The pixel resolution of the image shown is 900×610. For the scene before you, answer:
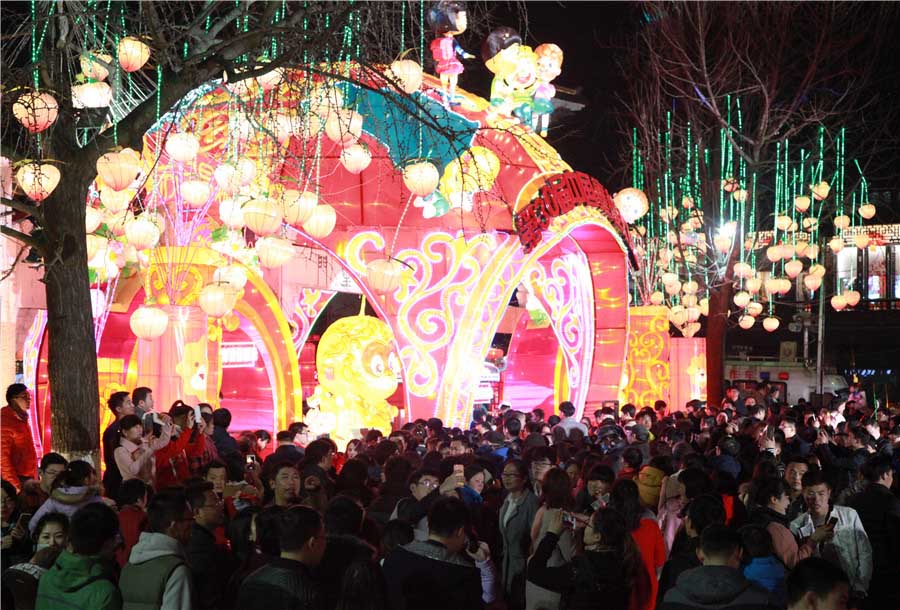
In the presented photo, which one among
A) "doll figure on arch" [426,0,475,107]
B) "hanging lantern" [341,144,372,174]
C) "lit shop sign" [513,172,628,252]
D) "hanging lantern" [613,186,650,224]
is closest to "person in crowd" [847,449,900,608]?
"hanging lantern" [341,144,372,174]

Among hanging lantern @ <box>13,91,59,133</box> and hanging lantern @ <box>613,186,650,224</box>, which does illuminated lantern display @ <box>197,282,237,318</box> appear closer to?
hanging lantern @ <box>13,91,59,133</box>

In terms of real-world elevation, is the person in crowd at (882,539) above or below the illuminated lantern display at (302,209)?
below

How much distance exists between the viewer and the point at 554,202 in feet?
48.5

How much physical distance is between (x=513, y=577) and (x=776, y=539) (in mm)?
1551

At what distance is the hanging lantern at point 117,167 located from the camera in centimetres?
822

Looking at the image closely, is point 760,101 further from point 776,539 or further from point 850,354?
point 776,539

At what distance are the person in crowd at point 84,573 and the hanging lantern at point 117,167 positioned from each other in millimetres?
4272

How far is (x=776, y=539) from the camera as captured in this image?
5.41 meters

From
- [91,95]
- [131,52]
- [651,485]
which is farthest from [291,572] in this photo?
[91,95]

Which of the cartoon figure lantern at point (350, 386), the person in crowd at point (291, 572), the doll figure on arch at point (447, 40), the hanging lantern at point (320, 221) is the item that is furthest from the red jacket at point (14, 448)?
the doll figure on arch at point (447, 40)

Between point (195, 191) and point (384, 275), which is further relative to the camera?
point (384, 275)

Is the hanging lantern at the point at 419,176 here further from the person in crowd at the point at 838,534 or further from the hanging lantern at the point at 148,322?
the person in crowd at the point at 838,534

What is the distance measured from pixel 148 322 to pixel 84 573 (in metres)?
7.19

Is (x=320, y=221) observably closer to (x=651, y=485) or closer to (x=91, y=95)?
(x=91, y=95)
